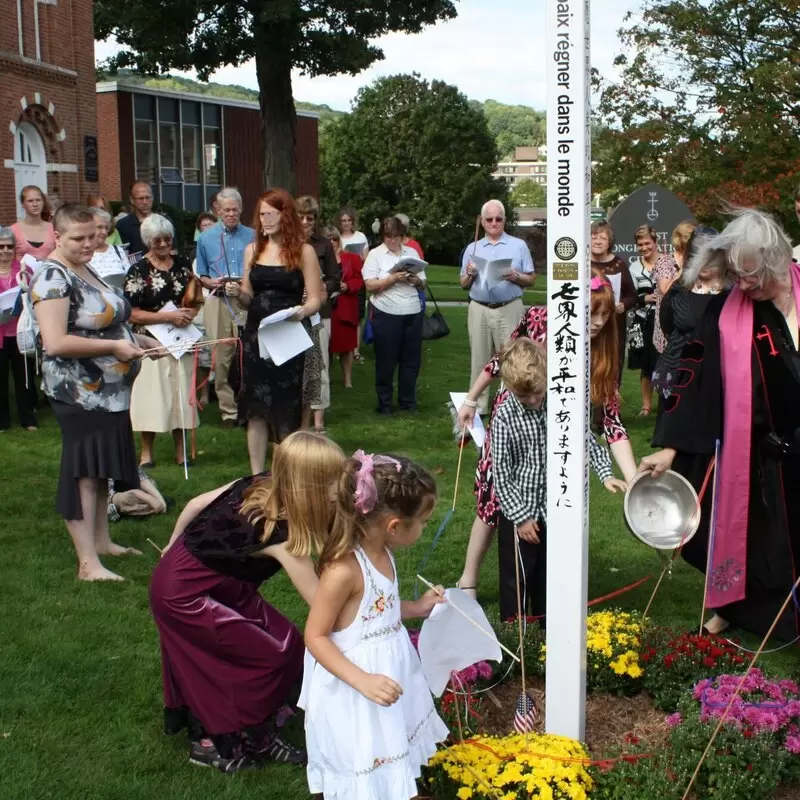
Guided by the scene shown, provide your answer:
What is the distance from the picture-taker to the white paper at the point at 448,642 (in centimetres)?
349

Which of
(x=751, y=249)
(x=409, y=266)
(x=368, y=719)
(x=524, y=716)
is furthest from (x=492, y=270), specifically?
(x=368, y=719)

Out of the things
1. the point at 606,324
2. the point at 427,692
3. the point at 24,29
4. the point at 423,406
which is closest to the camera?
the point at 427,692

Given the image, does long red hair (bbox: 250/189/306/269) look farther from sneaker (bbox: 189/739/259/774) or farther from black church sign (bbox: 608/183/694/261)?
black church sign (bbox: 608/183/694/261)

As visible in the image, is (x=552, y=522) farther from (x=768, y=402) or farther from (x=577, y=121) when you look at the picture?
(x=768, y=402)

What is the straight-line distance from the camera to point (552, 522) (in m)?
3.43

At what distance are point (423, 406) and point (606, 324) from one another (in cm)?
673

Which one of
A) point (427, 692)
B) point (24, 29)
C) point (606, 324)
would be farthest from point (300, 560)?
point (24, 29)

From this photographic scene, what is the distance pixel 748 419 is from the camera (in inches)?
181

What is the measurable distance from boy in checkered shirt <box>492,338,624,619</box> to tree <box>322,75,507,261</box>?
52.5m

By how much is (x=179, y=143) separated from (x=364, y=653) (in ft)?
143

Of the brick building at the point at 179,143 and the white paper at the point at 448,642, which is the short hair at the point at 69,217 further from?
the brick building at the point at 179,143

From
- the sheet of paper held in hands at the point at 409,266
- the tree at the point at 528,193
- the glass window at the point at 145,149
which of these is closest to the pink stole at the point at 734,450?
the sheet of paper held in hands at the point at 409,266

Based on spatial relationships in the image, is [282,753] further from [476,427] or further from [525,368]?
[476,427]

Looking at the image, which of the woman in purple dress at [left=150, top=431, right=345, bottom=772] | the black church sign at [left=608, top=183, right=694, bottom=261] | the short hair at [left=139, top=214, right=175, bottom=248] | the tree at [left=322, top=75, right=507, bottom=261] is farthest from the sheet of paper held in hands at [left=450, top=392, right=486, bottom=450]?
the tree at [left=322, top=75, right=507, bottom=261]
